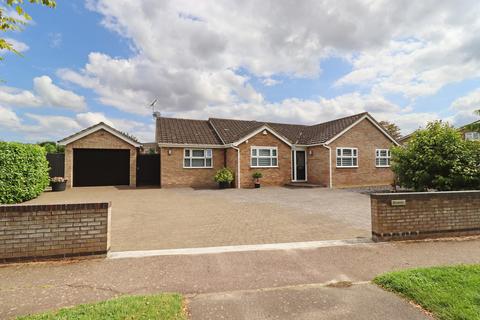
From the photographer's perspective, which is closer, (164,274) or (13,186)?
(164,274)

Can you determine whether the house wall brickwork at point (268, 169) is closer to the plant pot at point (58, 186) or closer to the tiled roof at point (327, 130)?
the tiled roof at point (327, 130)

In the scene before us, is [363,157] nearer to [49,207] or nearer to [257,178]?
[257,178]

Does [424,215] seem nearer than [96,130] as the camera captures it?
Yes

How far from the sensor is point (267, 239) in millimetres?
6047

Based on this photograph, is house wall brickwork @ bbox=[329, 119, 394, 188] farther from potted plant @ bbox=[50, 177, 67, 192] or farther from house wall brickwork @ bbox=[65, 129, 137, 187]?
potted plant @ bbox=[50, 177, 67, 192]

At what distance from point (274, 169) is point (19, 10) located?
16.9 metres

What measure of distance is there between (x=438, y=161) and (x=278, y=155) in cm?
985

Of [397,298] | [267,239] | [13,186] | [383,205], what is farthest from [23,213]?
[13,186]

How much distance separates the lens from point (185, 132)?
20.2 meters

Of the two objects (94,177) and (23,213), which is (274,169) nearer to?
(94,177)

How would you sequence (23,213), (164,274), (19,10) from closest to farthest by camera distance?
(19,10) < (164,274) < (23,213)

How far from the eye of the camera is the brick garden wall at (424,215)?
5.77m

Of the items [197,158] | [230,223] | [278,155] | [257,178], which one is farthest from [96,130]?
[230,223]

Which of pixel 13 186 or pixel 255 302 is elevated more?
pixel 13 186
